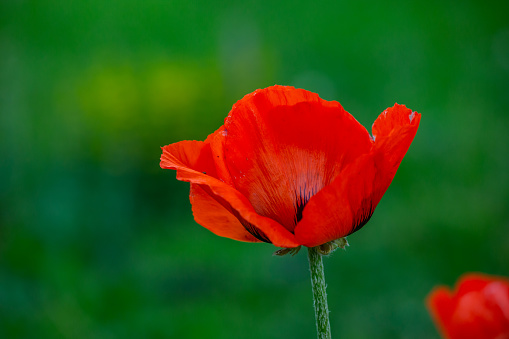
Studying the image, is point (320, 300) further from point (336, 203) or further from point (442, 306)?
point (442, 306)

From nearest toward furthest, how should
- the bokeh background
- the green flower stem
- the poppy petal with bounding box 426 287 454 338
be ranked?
the green flower stem, the poppy petal with bounding box 426 287 454 338, the bokeh background

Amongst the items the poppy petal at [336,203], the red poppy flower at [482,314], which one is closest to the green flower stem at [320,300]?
the poppy petal at [336,203]

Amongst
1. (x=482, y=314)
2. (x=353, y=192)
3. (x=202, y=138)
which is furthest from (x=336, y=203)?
(x=202, y=138)

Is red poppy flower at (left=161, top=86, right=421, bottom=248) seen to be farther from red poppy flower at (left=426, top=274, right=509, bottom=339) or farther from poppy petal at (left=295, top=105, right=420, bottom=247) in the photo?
red poppy flower at (left=426, top=274, right=509, bottom=339)

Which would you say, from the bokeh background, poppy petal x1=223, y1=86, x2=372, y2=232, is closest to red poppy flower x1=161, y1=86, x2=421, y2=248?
poppy petal x1=223, y1=86, x2=372, y2=232

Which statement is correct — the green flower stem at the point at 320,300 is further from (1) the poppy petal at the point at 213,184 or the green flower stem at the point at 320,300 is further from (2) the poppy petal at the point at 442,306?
(2) the poppy petal at the point at 442,306

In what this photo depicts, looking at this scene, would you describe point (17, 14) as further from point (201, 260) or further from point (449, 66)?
point (449, 66)
